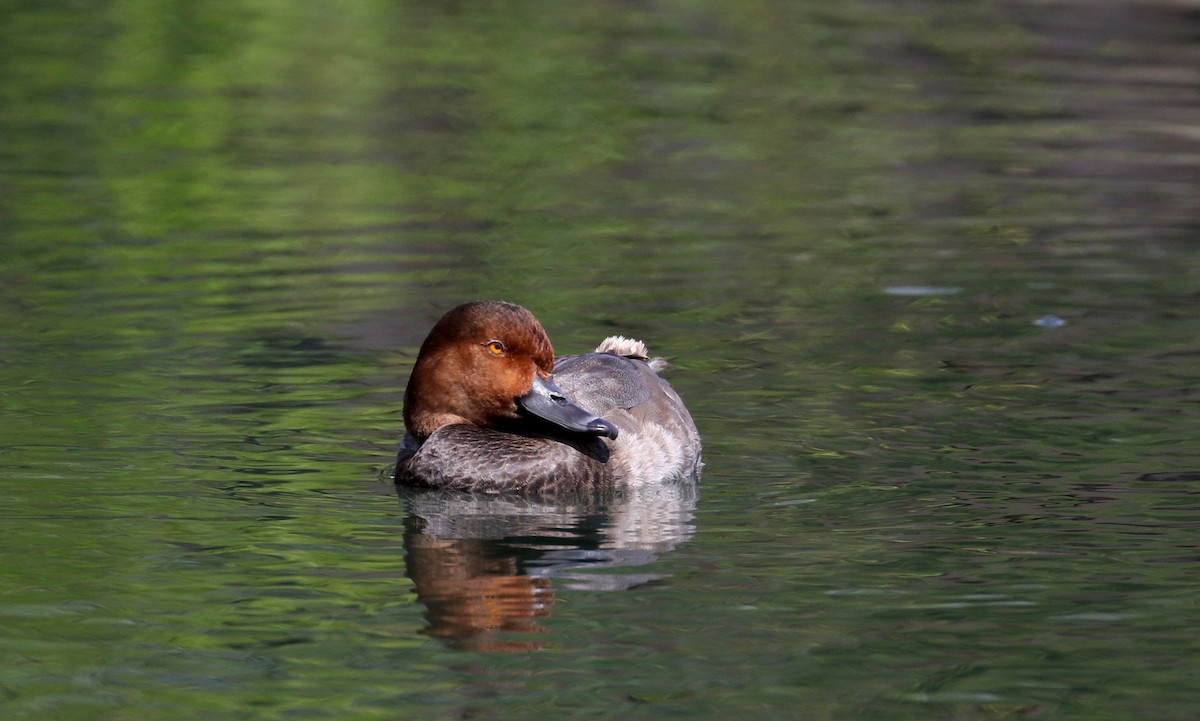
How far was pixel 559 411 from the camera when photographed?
28.4 ft

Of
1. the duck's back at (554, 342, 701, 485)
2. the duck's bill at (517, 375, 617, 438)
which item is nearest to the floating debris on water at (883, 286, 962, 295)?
the duck's back at (554, 342, 701, 485)

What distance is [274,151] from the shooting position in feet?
60.7

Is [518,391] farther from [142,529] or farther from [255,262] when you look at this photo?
[255,262]

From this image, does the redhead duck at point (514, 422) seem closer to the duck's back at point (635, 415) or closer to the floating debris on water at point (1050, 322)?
the duck's back at point (635, 415)

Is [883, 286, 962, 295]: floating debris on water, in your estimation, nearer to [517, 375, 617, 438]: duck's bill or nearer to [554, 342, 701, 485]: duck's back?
[554, 342, 701, 485]: duck's back

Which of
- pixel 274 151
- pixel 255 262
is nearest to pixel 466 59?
pixel 274 151

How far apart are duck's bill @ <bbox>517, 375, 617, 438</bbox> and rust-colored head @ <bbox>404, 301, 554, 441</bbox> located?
42mm

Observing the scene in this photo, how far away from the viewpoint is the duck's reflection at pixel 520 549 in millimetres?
7008

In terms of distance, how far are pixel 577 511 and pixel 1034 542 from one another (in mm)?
2003

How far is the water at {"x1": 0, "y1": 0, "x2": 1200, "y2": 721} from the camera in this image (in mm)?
6551

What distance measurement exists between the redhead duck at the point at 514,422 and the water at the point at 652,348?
0.16 metres

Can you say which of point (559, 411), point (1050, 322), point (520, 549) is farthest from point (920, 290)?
point (520, 549)

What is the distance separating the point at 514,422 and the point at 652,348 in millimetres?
2651

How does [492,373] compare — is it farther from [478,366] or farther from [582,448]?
[582,448]
